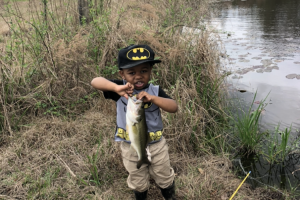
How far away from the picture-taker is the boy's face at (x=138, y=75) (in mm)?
1994

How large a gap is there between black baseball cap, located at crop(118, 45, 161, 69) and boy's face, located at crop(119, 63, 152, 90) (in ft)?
0.21

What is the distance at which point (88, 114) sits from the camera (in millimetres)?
4035

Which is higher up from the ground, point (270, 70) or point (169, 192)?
point (270, 70)

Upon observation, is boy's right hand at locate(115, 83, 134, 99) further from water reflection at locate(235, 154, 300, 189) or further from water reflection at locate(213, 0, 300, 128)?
water reflection at locate(213, 0, 300, 128)

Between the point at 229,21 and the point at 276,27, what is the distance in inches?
102

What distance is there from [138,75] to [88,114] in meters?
2.31

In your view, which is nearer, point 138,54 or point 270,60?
point 138,54

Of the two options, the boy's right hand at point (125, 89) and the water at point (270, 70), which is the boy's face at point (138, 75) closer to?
the boy's right hand at point (125, 89)

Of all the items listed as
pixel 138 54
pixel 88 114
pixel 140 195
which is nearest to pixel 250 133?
pixel 140 195

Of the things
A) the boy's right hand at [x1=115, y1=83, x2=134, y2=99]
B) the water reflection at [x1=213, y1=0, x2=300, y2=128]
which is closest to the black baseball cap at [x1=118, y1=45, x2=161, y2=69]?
the boy's right hand at [x1=115, y1=83, x2=134, y2=99]

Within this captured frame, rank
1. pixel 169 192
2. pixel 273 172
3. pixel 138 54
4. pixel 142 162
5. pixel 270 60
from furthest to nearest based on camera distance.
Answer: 1. pixel 270 60
2. pixel 273 172
3. pixel 169 192
4. pixel 142 162
5. pixel 138 54

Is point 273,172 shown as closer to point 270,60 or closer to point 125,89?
point 125,89

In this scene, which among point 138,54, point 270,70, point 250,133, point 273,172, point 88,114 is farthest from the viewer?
point 270,70

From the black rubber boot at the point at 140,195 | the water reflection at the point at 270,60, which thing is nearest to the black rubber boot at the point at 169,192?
the black rubber boot at the point at 140,195
